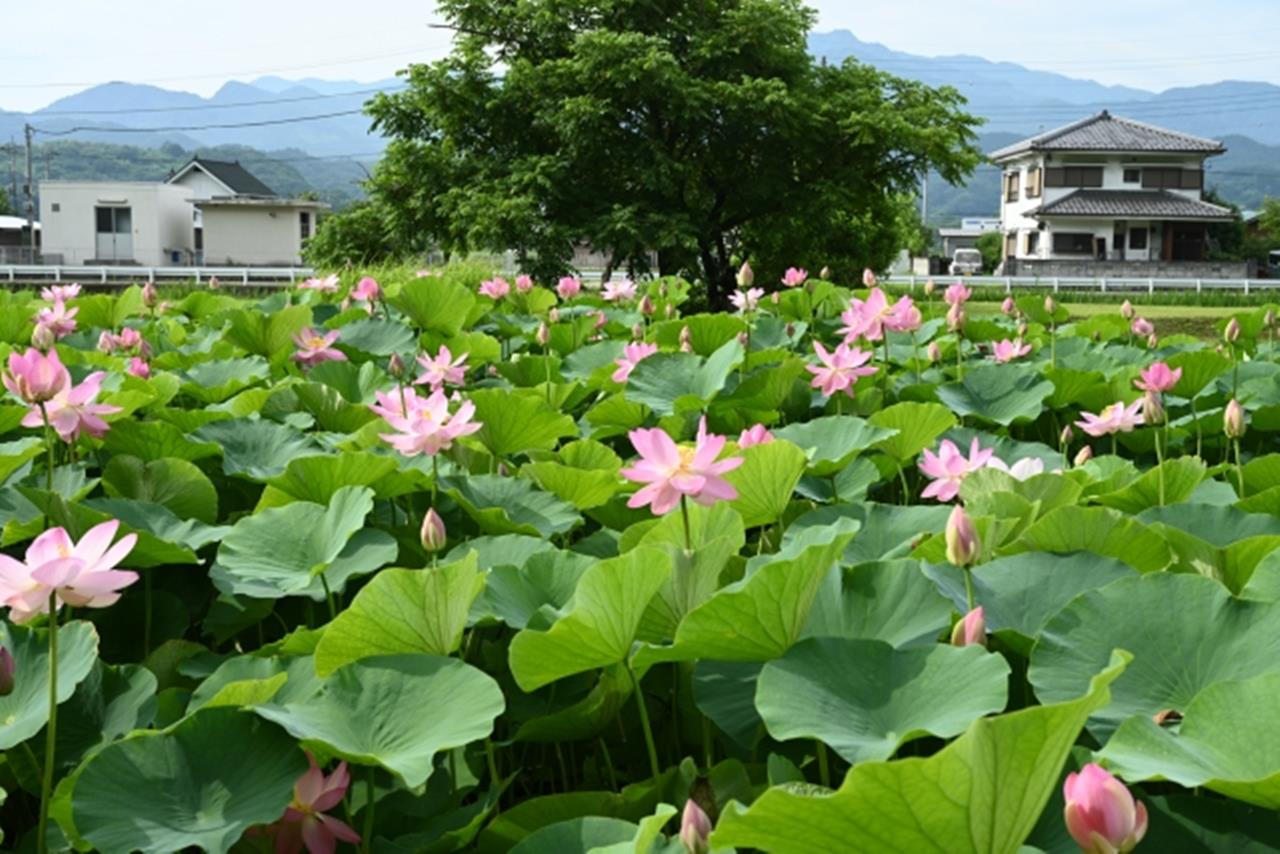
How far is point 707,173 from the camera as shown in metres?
20.6

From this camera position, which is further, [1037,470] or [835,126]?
[835,126]

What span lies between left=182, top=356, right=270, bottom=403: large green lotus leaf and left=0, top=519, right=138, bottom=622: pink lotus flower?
111 centimetres

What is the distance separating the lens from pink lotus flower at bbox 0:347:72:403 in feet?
4.17

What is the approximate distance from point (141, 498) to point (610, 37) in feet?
58.9

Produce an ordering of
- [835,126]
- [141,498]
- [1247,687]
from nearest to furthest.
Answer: [1247,687], [141,498], [835,126]

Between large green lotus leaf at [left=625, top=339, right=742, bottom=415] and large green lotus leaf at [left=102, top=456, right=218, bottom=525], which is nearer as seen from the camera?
large green lotus leaf at [left=102, top=456, right=218, bottom=525]

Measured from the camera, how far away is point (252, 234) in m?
36.7

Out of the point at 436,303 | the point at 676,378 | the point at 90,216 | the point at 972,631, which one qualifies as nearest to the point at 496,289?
the point at 436,303

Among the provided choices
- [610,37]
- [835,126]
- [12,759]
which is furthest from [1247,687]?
[835,126]

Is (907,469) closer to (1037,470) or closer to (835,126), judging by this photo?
(1037,470)

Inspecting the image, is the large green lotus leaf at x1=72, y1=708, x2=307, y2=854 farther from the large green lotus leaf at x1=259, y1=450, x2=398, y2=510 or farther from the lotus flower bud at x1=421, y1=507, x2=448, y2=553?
the large green lotus leaf at x1=259, y1=450, x2=398, y2=510

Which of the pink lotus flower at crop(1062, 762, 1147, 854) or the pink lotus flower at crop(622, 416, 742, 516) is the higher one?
the pink lotus flower at crop(622, 416, 742, 516)

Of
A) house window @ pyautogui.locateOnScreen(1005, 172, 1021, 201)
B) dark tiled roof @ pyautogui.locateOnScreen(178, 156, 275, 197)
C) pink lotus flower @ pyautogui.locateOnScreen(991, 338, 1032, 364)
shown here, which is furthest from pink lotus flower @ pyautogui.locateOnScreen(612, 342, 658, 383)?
house window @ pyautogui.locateOnScreen(1005, 172, 1021, 201)

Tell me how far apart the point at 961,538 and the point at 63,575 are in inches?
23.2
